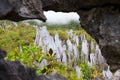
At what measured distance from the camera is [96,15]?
7543mm

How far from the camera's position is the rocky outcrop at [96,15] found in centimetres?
692

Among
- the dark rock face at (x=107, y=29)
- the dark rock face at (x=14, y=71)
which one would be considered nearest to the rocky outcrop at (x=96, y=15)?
the dark rock face at (x=107, y=29)

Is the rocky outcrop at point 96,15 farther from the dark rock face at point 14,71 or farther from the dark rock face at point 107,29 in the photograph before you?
the dark rock face at point 14,71

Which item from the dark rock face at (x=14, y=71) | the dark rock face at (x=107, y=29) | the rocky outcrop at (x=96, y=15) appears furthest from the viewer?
the dark rock face at (x=14, y=71)

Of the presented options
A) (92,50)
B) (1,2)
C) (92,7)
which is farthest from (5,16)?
(92,50)

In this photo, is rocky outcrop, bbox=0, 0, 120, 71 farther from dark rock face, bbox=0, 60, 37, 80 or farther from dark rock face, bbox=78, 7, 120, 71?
dark rock face, bbox=0, 60, 37, 80

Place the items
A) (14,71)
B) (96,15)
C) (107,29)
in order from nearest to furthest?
1. (107,29)
2. (96,15)
3. (14,71)

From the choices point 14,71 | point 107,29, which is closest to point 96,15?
point 107,29

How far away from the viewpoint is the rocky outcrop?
692cm

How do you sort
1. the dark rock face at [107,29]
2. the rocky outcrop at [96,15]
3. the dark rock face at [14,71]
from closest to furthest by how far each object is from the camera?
the rocky outcrop at [96,15]
the dark rock face at [107,29]
the dark rock face at [14,71]

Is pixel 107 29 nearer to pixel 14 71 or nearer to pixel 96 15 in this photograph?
pixel 96 15

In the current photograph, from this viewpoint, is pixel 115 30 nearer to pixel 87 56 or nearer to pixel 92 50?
pixel 87 56

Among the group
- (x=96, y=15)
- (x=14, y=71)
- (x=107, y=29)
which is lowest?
(x=14, y=71)

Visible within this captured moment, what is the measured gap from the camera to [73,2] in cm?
760
